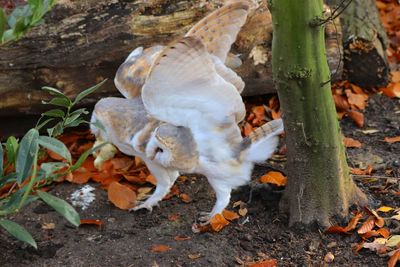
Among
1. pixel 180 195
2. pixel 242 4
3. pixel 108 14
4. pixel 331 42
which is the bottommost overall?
pixel 180 195

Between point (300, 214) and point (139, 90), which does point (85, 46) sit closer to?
point (139, 90)

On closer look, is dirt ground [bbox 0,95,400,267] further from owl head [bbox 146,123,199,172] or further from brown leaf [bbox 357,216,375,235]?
owl head [bbox 146,123,199,172]

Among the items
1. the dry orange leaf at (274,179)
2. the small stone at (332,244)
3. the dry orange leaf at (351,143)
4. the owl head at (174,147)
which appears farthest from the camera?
the dry orange leaf at (351,143)

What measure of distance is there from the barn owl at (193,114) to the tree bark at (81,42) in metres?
0.49

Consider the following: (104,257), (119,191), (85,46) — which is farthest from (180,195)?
(85,46)

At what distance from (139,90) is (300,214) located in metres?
0.83

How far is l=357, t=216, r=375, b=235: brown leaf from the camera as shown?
9.29 ft

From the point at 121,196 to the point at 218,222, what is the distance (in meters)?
0.58

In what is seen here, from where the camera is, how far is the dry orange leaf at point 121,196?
329cm

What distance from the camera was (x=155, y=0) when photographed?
11.6 ft

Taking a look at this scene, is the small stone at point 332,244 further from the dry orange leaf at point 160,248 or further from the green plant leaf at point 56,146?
the green plant leaf at point 56,146

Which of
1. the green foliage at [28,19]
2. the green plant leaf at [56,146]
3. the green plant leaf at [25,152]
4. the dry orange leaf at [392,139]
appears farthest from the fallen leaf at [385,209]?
the green foliage at [28,19]

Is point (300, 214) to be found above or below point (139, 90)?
below

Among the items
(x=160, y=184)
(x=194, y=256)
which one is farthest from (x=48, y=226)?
(x=194, y=256)
